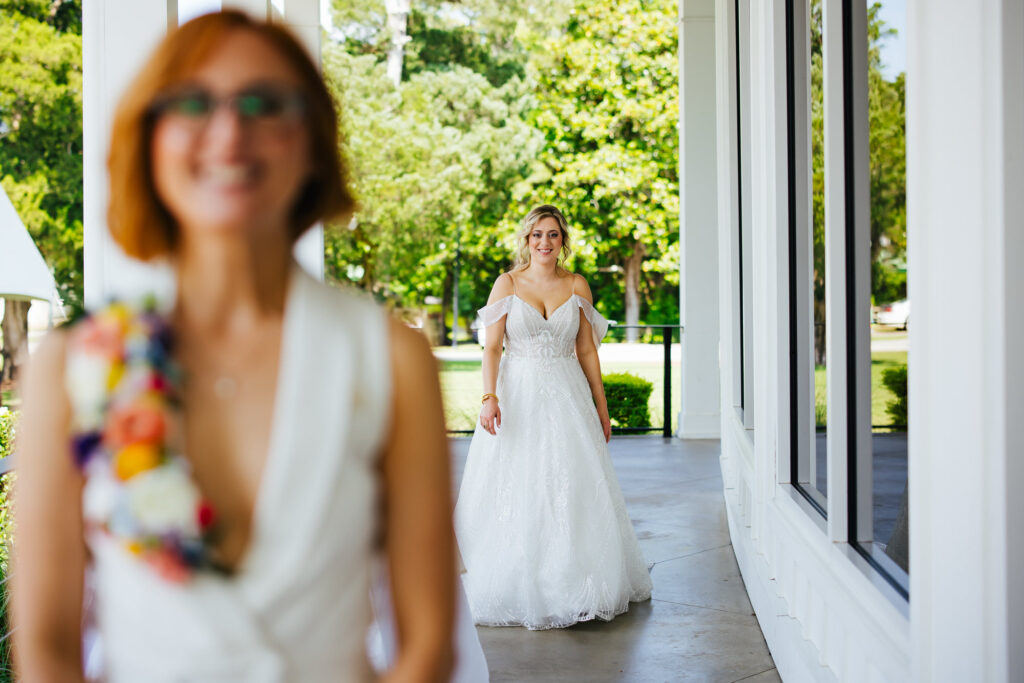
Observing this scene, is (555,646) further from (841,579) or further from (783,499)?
(841,579)

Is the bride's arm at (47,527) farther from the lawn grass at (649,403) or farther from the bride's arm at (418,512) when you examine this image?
the lawn grass at (649,403)

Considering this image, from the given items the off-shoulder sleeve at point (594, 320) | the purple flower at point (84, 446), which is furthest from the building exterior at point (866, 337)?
the off-shoulder sleeve at point (594, 320)

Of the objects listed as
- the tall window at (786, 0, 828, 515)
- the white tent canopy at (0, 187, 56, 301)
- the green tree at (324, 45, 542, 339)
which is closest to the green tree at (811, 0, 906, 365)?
the tall window at (786, 0, 828, 515)

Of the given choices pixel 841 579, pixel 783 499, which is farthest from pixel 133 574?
pixel 783 499

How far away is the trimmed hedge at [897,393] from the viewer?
2.75 meters

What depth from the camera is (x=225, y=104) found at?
3.31 ft

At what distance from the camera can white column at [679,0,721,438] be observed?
10.5 meters

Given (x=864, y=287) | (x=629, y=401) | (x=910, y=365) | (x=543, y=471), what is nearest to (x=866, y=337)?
(x=864, y=287)

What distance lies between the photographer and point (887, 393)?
115 inches

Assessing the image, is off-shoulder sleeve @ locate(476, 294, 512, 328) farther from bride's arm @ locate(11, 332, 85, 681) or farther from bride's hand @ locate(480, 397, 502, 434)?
bride's arm @ locate(11, 332, 85, 681)

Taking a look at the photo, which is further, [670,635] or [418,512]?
[670,635]

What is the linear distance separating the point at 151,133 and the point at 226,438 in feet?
1.04

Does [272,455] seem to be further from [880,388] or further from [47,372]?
[880,388]

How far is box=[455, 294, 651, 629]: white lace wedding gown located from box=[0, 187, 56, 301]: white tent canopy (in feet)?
6.73
